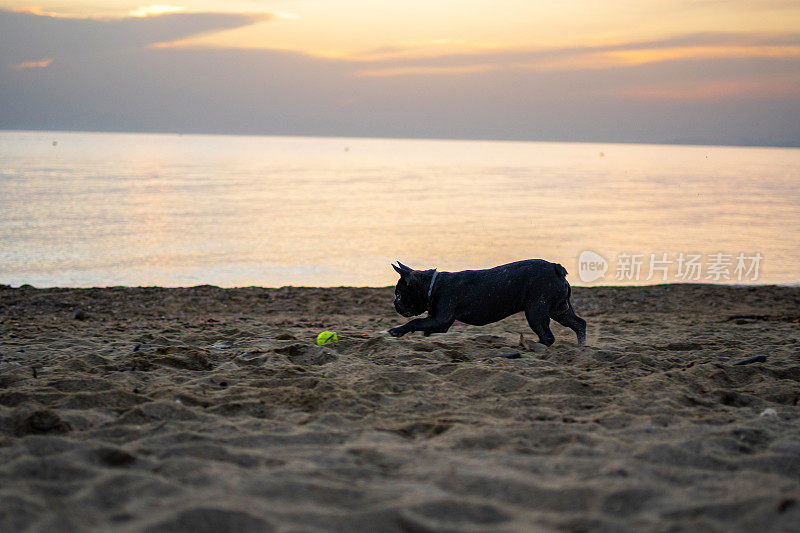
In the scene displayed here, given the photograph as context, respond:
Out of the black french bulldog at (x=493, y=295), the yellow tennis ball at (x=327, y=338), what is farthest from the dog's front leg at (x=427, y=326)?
the yellow tennis ball at (x=327, y=338)

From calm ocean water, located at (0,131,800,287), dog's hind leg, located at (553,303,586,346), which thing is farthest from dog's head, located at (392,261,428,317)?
calm ocean water, located at (0,131,800,287)

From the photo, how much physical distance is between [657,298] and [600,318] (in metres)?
2.61

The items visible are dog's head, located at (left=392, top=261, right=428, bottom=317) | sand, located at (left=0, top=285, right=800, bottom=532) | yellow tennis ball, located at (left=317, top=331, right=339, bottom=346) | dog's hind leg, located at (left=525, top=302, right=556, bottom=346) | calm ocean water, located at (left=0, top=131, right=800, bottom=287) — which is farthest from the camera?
calm ocean water, located at (left=0, top=131, right=800, bottom=287)

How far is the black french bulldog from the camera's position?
700 cm

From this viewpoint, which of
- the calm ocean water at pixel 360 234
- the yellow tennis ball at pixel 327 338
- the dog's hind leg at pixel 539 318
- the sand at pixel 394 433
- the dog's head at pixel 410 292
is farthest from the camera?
the calm ocean water at pixel 360 234

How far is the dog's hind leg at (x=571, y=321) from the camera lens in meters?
7.28

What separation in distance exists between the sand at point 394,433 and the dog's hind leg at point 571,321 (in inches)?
5.9

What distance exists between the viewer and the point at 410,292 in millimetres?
7281

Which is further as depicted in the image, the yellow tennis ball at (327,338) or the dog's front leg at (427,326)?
the yellow tennis ball at (327,338)

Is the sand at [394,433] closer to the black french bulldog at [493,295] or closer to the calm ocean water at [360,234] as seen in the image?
the black french bulldog at [493,295]

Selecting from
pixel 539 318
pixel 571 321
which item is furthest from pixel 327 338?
pixel 571 321

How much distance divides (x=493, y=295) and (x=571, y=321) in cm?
105

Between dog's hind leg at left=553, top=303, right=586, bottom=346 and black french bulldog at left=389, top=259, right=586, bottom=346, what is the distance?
0.05 m

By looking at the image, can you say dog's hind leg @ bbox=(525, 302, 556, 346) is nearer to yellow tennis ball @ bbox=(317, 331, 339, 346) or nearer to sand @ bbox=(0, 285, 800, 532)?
sand @ bbox=(0, 285, 800, 532)
